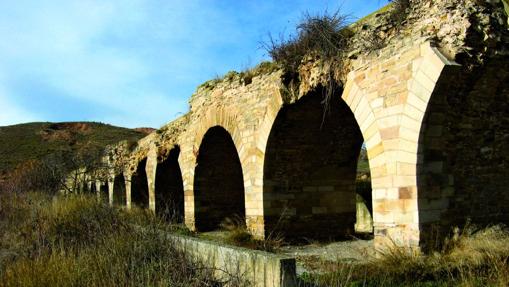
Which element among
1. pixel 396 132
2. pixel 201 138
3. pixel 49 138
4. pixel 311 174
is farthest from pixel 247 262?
pixel 49 138

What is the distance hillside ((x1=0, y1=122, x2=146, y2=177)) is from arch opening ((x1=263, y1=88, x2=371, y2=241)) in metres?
36.6

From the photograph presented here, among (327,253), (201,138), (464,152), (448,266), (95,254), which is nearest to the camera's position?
(95,254)

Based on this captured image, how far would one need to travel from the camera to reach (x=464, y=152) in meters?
6.58

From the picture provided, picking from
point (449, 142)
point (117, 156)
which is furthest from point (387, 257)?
point (117, 156)

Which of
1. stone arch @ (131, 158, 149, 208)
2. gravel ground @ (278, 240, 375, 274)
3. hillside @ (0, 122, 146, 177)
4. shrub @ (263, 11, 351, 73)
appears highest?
hillside @ (0, 122, 146, 177)

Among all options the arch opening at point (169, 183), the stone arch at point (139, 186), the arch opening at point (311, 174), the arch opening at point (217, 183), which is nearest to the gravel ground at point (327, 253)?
the arch opening at point (311, 174)

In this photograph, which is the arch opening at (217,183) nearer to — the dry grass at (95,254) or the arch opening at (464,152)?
the dry grass at (95,254)

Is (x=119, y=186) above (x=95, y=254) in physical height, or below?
above

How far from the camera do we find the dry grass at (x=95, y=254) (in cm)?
409

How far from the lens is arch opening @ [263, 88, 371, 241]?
9.65 m

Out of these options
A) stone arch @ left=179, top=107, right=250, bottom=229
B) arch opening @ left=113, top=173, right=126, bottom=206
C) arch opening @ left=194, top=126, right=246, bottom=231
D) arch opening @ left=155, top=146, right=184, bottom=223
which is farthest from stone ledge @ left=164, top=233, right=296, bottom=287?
arch opening @ left=113, top=173, right=126, bottom=206

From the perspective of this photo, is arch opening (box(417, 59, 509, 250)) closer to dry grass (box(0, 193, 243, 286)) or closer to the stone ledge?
the stone ledge

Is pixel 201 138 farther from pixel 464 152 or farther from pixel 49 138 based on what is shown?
pixel 49 138

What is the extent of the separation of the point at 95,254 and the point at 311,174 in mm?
6011
